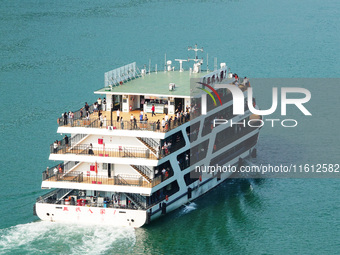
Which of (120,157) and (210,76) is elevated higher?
(210,76)

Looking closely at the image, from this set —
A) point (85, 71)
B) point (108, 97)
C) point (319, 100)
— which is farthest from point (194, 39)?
point (108, 97)

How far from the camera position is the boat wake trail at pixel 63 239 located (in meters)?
54.4

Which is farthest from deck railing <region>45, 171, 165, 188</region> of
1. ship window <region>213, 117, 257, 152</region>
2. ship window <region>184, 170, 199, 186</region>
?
ship window <region>213, 117, 257, 152</region>

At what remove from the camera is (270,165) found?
7262 cm

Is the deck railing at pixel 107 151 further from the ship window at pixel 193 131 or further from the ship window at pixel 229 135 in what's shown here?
the ship window at pixel 229 135

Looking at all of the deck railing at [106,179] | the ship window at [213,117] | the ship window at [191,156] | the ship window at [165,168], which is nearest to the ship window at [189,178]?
the ship window at [191,156]

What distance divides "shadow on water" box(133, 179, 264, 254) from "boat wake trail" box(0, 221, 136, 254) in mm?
1286

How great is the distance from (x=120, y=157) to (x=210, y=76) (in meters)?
15.9

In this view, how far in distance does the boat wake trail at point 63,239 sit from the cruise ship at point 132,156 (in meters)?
0.94

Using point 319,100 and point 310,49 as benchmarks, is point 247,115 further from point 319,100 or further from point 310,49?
point 310,49

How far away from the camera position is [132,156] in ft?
192

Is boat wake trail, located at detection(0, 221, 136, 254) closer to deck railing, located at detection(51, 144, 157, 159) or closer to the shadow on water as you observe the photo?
the shadow on water

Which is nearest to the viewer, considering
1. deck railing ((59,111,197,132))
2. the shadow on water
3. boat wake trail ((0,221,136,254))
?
boat wake trail ((0,221,136,254))

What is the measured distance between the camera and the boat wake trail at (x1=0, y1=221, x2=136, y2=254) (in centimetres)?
5438
